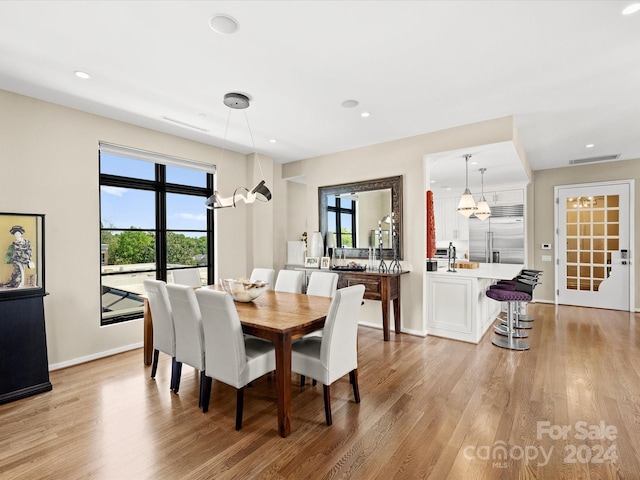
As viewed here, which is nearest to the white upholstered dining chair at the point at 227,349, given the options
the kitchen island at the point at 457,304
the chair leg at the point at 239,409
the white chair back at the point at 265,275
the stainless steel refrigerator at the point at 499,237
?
the chair leg at the point at 239,409

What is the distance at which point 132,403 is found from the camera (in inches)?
103

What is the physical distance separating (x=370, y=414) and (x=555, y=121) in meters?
3.88

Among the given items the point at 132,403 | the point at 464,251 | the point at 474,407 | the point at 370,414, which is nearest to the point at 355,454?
the point at 370,414

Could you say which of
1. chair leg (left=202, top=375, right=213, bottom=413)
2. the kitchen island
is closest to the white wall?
chair leg (left=202, top=375, right=213, bottom=413)

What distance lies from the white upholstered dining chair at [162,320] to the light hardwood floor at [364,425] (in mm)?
332

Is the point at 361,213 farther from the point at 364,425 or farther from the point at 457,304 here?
the point at 364,425

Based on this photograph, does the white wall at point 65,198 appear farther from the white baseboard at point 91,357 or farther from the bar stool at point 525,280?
the bar stool at point 525,280

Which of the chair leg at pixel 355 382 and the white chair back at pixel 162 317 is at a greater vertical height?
→ the white chair back at pixel 162 317

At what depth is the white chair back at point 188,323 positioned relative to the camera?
8.23 feet

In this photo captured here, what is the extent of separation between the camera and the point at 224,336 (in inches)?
88.6

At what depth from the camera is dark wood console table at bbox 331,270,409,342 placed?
4137 millimetres

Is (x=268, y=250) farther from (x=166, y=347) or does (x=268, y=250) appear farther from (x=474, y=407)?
(x=474, y=407)

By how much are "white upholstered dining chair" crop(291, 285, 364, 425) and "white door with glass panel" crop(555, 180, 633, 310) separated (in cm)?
569

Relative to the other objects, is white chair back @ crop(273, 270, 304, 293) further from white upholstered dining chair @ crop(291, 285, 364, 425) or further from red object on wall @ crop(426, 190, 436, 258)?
red object on wall @ crop(426, 190, 436, 258)
